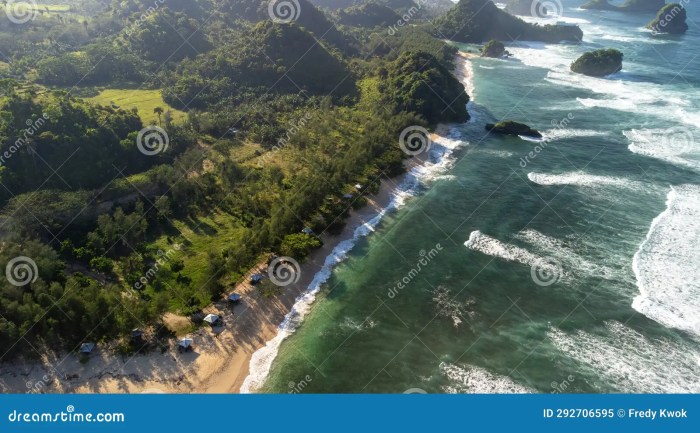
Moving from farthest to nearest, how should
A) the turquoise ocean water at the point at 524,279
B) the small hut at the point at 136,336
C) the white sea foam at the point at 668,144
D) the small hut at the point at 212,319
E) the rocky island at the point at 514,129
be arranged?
the rocky island at the point at 514,129 < the white sea foam at the point at 668,144 < the small hut at the point at 212,319 < the small hut at the point at 136,336 < the turquoise ocean water at the point at 524,279

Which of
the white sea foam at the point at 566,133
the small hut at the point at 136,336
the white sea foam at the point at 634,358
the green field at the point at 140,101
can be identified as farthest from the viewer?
the white sea foam at the point at 566,133

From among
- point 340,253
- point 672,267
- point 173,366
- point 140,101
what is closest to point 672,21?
point 672,267

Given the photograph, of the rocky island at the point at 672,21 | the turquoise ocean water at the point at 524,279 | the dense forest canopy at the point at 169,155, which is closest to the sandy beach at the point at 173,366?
the dense forest canopy at the point at 169,155

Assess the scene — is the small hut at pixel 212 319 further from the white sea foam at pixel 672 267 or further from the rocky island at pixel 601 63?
the rocky island at pixel 601 63

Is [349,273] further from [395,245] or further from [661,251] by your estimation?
[661,251]

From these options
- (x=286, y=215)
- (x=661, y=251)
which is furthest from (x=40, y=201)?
(x=661, y=251)
